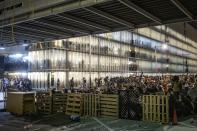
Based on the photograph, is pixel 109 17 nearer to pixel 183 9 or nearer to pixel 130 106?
pixel 183 9

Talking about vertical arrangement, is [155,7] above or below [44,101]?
above

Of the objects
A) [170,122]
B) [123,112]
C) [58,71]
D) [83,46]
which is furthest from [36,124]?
[83,46]

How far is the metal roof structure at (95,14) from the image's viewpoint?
963cm

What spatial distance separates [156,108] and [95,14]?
19.1ft

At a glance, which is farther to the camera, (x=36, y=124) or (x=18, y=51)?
(x=18, y=51)

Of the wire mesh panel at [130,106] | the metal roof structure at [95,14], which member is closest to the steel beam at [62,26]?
the metal roof structure at [95,14]

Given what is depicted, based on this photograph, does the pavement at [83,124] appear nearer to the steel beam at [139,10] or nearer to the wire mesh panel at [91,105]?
the wire mesh panel at [91,105]

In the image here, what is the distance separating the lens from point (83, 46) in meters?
44.2

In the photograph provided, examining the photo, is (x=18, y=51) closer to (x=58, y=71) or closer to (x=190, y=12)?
(x=58, y=71)

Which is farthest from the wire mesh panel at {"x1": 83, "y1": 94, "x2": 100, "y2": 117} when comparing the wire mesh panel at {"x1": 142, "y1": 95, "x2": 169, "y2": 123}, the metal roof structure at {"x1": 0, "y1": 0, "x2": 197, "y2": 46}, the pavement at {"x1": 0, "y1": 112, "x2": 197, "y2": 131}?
the metal roof structure at {"x1": 0, "y1": 0, "x2": 197, "y2": 46}

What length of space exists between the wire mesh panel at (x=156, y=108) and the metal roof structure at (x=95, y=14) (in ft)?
12.5

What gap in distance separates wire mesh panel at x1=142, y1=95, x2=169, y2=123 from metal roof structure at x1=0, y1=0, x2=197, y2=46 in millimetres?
3803

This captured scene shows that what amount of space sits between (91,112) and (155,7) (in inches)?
298

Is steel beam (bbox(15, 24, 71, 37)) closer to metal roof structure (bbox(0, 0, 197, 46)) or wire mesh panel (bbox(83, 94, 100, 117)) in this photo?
metal roof structure (bbox(0, 0, 197, 46))
